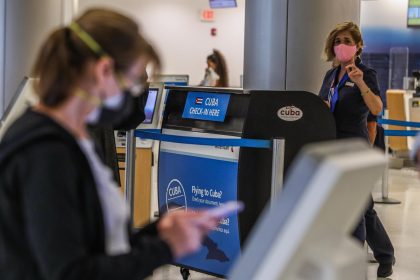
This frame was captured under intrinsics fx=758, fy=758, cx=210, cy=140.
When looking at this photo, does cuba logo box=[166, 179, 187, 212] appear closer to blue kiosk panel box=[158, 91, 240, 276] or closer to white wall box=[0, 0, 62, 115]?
blue kiosk panel box=[158, 91, 240, 276]

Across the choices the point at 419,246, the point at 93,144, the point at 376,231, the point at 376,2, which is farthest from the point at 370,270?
the point at 376,2

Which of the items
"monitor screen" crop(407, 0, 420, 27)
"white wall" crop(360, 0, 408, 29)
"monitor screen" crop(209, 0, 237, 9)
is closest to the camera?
"monitor screen" crop(407, 0, 420, 27)

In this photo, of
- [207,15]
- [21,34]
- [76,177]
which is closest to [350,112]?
[76,177]

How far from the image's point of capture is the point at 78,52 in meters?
1.53

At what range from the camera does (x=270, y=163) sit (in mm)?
4262

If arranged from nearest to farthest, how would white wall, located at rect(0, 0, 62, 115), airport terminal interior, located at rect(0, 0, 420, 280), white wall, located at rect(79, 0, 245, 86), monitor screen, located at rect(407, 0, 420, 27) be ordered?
airport terminal interior, located at rect(0, 0, 420, 280) → white wall, located at rect(0, 0, 62, 115) → monitor screen, located at rect(407, 0, 420, 27) → white wall, located at rect(79, 0, 245, 86)

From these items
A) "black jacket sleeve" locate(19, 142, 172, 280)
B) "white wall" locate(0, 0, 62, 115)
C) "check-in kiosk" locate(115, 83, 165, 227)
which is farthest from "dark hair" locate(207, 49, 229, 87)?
"black jacket sleeve" locate(19, 142, 172, 280)

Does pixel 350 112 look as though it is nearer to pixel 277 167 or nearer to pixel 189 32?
pixel 277 167

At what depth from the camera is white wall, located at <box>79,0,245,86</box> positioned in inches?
612

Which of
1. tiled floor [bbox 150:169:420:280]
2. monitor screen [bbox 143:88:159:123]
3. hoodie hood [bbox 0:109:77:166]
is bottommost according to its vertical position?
tiled floor [bbox 150:169:420:280]

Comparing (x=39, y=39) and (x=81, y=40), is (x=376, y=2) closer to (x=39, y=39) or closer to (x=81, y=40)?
(x=39, y=39)

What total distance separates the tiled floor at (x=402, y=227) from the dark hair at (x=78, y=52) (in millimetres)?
3456

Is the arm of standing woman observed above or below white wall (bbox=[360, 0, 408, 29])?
below

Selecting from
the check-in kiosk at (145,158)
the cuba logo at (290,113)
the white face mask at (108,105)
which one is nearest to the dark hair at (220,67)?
the check-in kiosk at (145,158)
